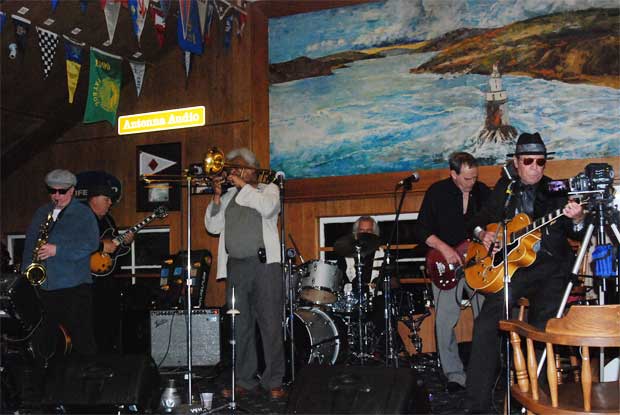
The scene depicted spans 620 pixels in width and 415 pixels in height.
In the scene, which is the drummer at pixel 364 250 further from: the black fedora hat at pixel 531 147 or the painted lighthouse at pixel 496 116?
the black fedora hat at pixel 531 147

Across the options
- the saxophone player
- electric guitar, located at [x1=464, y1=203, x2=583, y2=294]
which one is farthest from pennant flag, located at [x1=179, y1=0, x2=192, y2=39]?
electric guitar, located at [x1=464, y1=203, x2=583, y2=294]

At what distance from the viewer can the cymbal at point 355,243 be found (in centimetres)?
641

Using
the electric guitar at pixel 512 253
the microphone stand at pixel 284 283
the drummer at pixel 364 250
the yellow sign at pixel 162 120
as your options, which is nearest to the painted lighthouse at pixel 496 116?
the drummer at pixel 364 250

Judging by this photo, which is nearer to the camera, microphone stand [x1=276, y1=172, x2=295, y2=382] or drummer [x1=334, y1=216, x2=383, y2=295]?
microphone stand [x1=276, y1=172, x2=295, y2=382]

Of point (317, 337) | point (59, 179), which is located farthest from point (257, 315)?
point (59, 179)

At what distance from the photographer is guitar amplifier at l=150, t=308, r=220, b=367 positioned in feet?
22.5

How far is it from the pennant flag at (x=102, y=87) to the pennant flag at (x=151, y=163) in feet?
3.53

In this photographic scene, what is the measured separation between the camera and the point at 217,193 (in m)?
5.79

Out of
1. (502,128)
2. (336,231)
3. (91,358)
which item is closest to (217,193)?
(91,358)

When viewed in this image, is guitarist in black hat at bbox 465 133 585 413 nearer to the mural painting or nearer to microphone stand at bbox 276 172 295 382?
microphone stand at bbox 276 172 295 382

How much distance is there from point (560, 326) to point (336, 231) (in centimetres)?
557

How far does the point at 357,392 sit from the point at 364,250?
308 centimetres

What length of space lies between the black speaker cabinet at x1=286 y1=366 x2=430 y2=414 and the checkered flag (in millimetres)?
5102

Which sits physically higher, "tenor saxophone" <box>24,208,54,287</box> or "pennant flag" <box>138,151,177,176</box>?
"pennant flag" <box>138,151,177,176</box>
